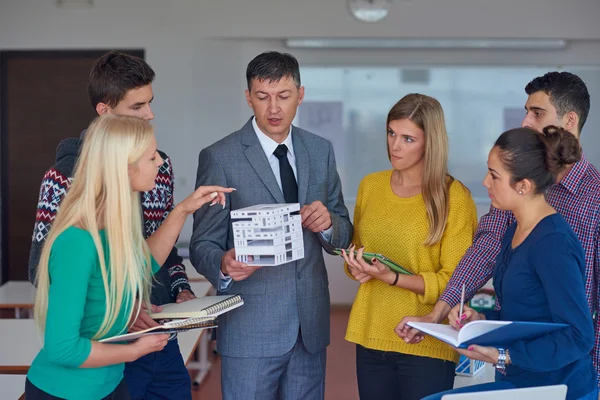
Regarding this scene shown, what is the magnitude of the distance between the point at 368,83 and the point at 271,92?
15.8ft

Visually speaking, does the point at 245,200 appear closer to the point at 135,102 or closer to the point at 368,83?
the point at 135,102

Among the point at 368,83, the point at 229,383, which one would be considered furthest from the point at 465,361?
the point at 368,83

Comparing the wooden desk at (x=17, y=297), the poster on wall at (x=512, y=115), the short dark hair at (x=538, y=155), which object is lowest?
the wooden desk at (x=17, y=297)

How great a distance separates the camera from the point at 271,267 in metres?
2.50

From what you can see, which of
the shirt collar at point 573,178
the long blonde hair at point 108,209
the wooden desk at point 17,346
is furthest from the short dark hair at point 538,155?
the wooden desk at point 17,346

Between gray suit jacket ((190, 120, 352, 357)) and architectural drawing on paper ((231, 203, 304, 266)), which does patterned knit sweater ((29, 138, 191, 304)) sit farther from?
architectural drawing on paper ((231, 203, 304, 266))

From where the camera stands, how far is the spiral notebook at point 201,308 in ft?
6.79

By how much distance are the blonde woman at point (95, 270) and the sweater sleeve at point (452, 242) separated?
3.30 ft

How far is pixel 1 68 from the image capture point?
705cm

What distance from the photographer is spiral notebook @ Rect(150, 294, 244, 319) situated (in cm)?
207

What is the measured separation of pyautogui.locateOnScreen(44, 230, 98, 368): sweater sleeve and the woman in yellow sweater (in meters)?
1.01

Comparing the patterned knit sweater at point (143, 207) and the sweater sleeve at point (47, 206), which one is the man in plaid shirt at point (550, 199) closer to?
the patterned knit sweater at point (143, 207)

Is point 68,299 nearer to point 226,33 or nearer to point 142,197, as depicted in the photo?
point 142,197

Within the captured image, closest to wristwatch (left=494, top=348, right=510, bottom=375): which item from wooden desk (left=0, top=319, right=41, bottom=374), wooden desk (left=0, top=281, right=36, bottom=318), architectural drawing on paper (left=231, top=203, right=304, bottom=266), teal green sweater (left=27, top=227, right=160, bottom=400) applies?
architectural drawing on paper (left=231, top=203, right=304, bottom=266)
